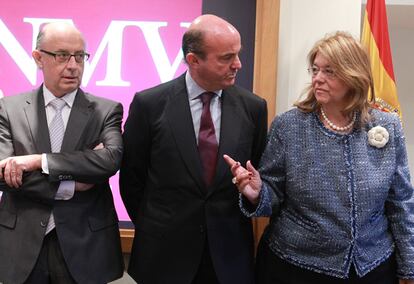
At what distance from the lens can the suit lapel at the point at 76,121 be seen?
69.6 inches

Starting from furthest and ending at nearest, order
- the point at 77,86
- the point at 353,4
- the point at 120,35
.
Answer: the point at 120,35 < the point at 353,4 < the point at 77,86

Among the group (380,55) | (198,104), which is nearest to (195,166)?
(198,104)

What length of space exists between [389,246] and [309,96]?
0.64 metres

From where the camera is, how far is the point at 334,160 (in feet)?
5.73

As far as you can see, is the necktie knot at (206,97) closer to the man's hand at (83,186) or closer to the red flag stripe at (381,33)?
the man's hand at (83,186)

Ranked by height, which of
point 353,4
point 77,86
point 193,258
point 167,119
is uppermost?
point 353,4

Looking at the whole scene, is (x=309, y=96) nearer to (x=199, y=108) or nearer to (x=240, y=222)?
(x=199, y=108)

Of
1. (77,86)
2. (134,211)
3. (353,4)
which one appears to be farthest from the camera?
(353,4)

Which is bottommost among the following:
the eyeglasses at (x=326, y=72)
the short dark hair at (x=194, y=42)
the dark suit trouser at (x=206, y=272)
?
the dark suit trouser at (x=206, y=272)

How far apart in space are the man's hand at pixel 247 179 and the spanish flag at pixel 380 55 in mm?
928

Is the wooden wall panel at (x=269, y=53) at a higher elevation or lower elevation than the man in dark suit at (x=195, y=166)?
higher

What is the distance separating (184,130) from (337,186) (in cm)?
59

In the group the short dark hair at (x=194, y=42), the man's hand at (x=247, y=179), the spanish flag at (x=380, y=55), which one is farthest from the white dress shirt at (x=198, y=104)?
the spanish flag at (x=380, y=55)

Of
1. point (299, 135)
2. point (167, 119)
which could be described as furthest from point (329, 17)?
point (167, 119)
